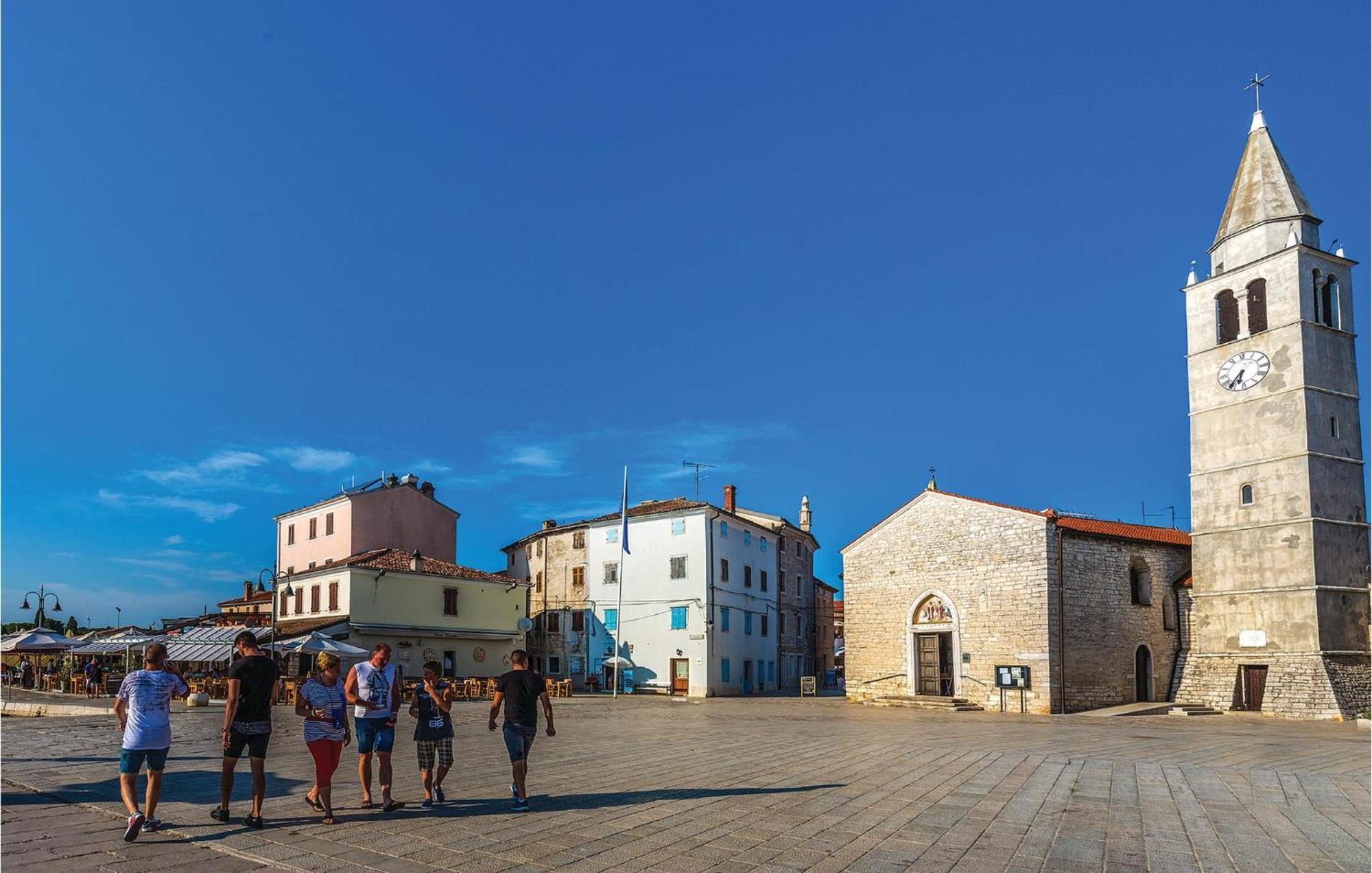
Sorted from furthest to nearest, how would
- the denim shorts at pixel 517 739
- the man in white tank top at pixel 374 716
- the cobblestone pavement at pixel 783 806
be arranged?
the denim shorts at pixel 517 739 → the man in white tank top at pixel 374 716 → the cobblestone pavement at pixel 783 806

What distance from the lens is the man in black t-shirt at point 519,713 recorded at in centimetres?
1023

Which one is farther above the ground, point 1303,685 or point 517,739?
point 517,739

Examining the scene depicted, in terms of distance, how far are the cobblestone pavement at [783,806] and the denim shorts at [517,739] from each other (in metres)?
0.58

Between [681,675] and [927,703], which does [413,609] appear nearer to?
[681,675]

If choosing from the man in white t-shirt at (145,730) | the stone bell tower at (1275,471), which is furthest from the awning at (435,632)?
the man in white t-shirt at (145,730)

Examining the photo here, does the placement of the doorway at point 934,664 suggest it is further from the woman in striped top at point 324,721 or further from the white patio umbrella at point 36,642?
the white patio umbrella at point 36,642

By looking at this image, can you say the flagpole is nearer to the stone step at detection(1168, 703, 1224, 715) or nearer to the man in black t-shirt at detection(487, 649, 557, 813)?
the stone step at detection(1168, 703, 1224, 715)

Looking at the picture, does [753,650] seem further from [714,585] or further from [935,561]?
[935,561]

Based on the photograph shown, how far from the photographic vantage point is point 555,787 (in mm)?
11977

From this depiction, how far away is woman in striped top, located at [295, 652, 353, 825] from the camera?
9.33 meters

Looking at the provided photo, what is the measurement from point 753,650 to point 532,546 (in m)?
13.8

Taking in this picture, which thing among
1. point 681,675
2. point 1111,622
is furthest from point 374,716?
point 681,675

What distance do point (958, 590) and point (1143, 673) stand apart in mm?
7011

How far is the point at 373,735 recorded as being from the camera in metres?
10.2
